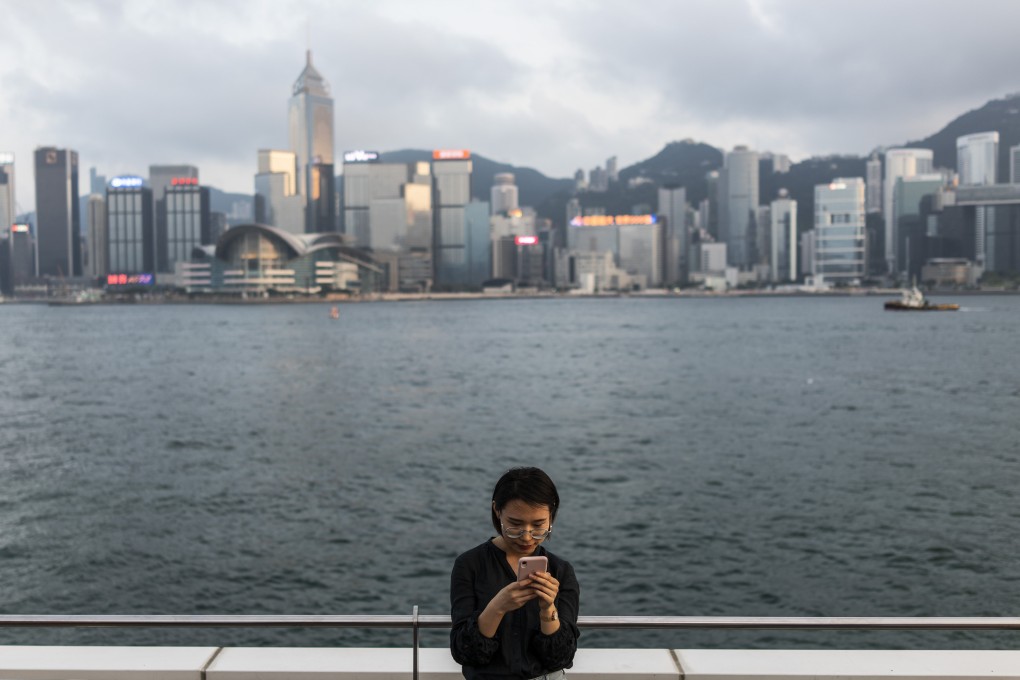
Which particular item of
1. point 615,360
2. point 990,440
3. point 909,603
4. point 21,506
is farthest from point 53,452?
point 615,360

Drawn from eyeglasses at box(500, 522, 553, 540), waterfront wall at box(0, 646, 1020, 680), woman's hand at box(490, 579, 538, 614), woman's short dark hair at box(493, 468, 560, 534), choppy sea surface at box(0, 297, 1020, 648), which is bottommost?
choppy sea surface at box(0, 297, 1020, 648)

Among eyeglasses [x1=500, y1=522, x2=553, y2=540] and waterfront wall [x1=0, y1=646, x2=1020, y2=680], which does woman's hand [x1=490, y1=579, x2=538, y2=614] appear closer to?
eyeglasses [x1=500, y1=522, x2=553, y2=540]

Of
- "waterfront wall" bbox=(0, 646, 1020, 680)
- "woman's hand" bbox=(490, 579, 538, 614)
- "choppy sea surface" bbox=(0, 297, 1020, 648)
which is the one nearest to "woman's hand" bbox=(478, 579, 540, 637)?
"woman's hand" bbox=(490, 579, 538, 614)

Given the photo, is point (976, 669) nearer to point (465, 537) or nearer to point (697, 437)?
point (465, 537)

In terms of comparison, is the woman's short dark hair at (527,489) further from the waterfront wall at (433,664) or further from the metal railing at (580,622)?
the waterfront wall at (433,664)

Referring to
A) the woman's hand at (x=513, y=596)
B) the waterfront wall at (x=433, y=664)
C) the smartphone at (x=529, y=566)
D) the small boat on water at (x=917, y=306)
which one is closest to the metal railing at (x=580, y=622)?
the waterfront wall at (x=433, y=664)

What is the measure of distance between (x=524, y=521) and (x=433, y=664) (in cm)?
128

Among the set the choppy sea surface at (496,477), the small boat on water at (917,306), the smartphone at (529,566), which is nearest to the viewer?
the smartphone at (529,566)

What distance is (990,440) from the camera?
101ft

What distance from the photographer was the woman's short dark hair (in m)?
3.53

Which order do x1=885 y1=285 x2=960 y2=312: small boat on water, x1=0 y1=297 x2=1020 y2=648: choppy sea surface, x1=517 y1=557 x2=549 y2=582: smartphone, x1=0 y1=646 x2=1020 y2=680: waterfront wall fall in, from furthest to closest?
1. x1=885 y1=285 x2=960 y2=312: small boat on water
2. x1=0 y1=297 x2=1020 y2=648: choppy sea surface
3. x1=0 y1=646 x2=1020 y2=680: waterfront wall
4. x1=517 y1=557 x2=549 y2=582: smartphone

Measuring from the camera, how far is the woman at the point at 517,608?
3.53 metres

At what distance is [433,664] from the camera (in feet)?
14.5

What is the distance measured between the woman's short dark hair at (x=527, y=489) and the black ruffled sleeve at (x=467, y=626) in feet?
0.99
